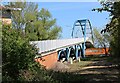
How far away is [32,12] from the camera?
5784cm

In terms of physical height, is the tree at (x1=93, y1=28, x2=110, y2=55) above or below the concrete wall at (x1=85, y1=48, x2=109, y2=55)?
above

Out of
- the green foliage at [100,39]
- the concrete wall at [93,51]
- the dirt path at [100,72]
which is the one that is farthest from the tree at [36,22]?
the dirt path at [100,72]

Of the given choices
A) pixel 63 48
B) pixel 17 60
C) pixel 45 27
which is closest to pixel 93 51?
pixel 45 27

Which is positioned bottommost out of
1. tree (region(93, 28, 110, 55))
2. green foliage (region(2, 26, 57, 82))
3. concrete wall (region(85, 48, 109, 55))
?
concrete wall (region(85, 48, 109, 55))

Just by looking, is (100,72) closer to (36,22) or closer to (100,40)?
(36,22)

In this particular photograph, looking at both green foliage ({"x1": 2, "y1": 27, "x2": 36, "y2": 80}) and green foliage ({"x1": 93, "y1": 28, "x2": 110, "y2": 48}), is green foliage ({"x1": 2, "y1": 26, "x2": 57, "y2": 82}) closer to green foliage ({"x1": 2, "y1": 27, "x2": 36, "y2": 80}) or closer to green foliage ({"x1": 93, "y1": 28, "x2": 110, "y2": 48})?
green foliage ({"x1": 2, "y1": 27, "x2": 36, "y2": 80})

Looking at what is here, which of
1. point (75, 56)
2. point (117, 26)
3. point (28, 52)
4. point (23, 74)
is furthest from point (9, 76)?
point (75, 56)

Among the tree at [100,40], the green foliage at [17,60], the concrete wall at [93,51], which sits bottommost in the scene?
the concrete wall at [93,51]

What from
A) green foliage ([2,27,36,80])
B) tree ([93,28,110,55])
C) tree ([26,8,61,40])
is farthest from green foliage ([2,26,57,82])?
tree ([93,28,110,55])

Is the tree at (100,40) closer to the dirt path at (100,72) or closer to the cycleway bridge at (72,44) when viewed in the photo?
the cycleway bridge at (72,44)

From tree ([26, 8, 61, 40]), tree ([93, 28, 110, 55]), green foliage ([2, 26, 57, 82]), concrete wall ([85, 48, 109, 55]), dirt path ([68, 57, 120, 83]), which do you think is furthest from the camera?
tree ([93, 28, 110, 55])

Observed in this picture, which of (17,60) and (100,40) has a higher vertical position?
(17,60)

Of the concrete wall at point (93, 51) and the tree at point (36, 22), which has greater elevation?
the tree at point (36, 22)

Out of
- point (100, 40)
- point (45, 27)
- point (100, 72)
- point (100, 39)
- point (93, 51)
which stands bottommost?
point (93, 51)
